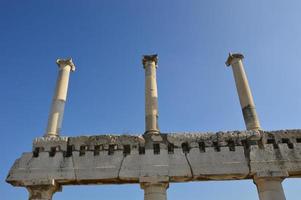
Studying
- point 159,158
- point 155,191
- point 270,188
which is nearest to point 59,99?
point 159,158

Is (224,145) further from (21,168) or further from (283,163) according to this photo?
(21,168)

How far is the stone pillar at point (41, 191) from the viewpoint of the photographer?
33.2 feet

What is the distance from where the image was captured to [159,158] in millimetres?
10578

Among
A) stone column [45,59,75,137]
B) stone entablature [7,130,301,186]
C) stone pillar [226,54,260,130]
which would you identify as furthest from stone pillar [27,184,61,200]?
stone pillar [226,54,260,130]

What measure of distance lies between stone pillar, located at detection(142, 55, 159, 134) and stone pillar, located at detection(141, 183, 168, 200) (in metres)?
1.86

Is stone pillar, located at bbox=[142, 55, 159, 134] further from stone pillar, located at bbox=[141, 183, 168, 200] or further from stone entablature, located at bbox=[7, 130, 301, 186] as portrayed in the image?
stone pillar, located at bbox=[141, 183, 168, 200]

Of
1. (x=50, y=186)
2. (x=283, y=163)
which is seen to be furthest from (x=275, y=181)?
(x=50, y=186)

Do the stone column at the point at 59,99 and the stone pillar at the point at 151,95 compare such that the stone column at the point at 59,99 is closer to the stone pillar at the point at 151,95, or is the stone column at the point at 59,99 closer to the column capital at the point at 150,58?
the column capital at the point at 150,58

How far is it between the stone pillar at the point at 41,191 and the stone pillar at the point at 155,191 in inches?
114

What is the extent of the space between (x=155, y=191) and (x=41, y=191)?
3.58 metres

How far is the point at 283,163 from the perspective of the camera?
1028 centimetres

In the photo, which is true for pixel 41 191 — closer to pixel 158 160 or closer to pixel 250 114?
pixel 158 160

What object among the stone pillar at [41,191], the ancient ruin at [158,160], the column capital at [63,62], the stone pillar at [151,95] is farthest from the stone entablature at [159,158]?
Answer: the column capital at [63,62]

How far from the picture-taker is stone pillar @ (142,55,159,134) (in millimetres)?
11430
